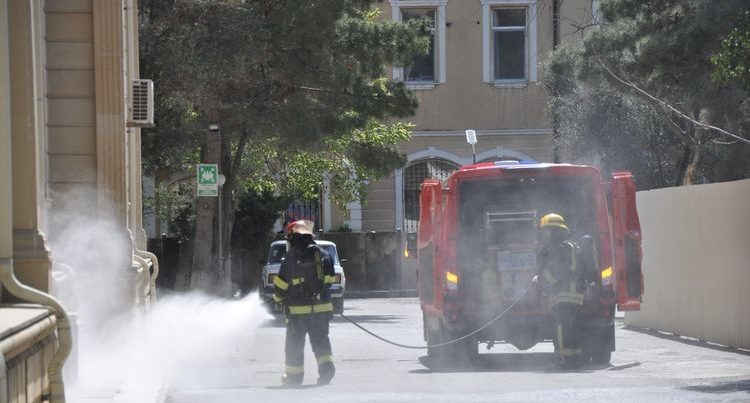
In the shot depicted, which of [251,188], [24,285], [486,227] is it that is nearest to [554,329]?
[486,227]

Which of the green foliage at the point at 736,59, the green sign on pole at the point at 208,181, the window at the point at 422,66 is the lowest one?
the green sign on pole at the point at 208,181

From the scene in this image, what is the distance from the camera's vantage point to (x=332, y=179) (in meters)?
37.0

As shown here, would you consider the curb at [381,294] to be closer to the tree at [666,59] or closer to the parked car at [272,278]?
the parked car at [272,278]

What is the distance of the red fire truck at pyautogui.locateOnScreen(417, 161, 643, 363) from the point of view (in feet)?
48.9

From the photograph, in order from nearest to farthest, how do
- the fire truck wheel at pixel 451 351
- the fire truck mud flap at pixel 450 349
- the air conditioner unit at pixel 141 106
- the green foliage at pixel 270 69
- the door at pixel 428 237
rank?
the fire truck mud flap at pixel 450 349
the fire truck wheel at pixel 451 351
the door at pixel 428 237
the air conditioner unit at pixel 141 106
the green foliage at pixel 270 69

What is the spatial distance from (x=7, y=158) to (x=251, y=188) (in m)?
27.8

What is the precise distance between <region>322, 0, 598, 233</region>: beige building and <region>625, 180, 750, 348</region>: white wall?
19002 millimetres

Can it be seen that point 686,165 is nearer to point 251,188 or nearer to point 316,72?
point 316,72

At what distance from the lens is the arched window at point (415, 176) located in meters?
40.6

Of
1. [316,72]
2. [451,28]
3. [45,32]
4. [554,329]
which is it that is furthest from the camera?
[451,28]

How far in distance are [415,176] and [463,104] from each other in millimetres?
2619

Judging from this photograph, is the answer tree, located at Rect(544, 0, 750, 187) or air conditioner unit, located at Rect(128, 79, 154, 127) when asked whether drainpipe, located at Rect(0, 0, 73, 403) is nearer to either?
air conditioner unit, located at Rect(128, 79, 154, 127)

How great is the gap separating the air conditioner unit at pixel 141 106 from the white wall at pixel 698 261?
24.2ft

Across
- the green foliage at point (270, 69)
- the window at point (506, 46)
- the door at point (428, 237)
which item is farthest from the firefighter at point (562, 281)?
the window at point (506, 46)
